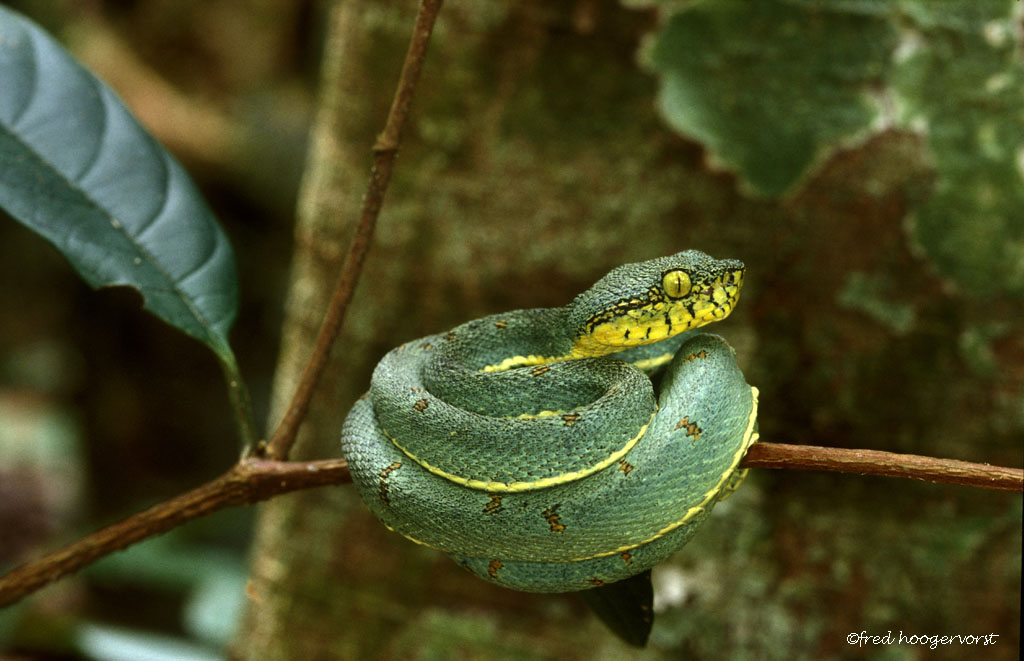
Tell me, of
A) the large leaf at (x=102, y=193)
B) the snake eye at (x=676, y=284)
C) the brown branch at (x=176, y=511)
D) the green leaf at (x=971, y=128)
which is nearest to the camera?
the snake eye at (x=676, y=284)

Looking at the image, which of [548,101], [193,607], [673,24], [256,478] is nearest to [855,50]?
[673,24]

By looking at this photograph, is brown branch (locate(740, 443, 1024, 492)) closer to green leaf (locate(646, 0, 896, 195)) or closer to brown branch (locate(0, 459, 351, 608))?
brown branch (locate(0, 459, 351, 608))

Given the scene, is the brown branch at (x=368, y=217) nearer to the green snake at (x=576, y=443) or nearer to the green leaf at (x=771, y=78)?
the green snake at (x=576, y=443)

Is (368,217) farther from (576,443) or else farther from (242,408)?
(576,443)

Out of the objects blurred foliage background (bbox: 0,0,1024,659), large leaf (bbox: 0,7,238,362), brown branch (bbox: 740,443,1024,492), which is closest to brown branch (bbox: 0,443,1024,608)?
brown branch (bbox: 740,443,1024,492)

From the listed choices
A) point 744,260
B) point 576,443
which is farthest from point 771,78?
point 576,443

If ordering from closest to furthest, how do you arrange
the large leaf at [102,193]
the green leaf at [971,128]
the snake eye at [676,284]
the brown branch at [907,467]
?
the brown branch at [907,467]
the snake eye at [676,284]
the large leaf at [102,193]
the green leaf at [971,128]

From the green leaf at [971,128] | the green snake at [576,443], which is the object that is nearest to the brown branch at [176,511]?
the green snake at [576,443]
